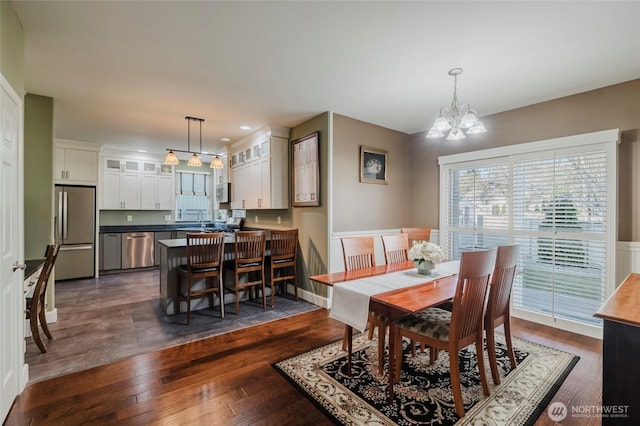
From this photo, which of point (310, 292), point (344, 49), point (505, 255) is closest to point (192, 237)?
point (310, 292)

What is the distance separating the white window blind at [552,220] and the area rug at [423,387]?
0.86 metres

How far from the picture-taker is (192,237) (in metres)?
3.30

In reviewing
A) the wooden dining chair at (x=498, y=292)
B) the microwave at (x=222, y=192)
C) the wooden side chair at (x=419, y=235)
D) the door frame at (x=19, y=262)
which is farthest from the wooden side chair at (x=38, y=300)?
the wooden side chair at (x=419, y=235)

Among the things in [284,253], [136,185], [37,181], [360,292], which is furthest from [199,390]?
[136,185]

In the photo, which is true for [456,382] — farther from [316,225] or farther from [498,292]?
[316,225]

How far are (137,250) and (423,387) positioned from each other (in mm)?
6127

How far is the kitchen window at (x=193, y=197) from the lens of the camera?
287 inches

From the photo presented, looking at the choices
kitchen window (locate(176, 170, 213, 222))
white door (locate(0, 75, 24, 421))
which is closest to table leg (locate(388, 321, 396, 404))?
white door (locate(0, 75, 24, 421))

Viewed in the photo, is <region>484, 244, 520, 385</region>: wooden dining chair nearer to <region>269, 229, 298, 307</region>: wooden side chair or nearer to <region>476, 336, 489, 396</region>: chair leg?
<region>476, 336, 489, 396</region>: chair leg

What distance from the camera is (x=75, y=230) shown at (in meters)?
5.25

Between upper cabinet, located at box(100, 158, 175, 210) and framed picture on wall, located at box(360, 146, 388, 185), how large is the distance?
4886mm

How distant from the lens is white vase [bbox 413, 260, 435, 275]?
98.5 inches

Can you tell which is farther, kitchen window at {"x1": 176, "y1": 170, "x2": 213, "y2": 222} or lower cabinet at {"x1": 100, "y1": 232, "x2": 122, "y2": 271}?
kitchen window at {"x1": 176, "y1": 170, "x2": 213, "y2": 222}

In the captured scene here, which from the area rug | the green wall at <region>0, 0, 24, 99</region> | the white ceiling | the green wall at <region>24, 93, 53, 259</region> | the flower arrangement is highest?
the white ceiling
